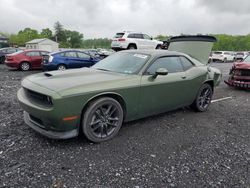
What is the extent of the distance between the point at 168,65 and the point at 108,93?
1720 millimetres

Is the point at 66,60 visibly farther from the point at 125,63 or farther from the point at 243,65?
the point at 243,65

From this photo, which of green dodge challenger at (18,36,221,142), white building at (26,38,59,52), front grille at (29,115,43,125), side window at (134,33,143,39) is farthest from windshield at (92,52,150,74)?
white building at (26,38,59,52)

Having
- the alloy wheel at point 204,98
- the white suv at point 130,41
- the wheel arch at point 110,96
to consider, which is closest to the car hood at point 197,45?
the alloy wheel at point 204,98

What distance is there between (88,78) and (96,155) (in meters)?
1.25

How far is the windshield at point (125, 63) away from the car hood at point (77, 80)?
0.23 m

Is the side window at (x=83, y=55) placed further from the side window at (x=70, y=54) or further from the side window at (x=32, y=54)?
the side window at (x=32, y=54)

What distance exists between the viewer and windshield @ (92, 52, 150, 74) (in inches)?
164

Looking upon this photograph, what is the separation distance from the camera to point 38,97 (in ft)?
11.0

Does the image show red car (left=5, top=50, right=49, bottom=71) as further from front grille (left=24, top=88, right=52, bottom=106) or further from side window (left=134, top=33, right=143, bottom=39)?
front grille (left=24, top=88, right=52, bottom=106)

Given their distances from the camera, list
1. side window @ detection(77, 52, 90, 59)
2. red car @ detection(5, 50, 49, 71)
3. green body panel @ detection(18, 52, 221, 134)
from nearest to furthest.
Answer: green body panel @ detection(18, 52, 221, 134)
side window @ detection(77, 52, 90, 59)
red car @ detection(5, 50, 49, 71)

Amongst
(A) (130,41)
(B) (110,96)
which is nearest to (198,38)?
(B) (110,96)

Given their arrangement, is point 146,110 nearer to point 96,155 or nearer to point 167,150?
point 167,150

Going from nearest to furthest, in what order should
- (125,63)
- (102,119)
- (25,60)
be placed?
(102,119) < (125,63) < (25,60)

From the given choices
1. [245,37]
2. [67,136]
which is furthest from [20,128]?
[245,37]
